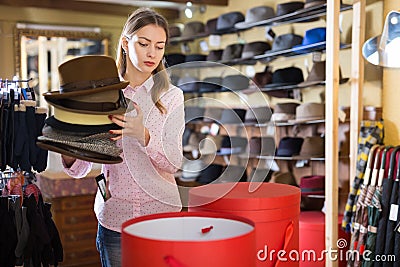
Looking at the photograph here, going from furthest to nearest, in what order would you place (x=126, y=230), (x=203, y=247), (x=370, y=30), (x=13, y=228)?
(x=370, y=30), (x=13, y=228), (x=126, y=230), (x=203, y=247)

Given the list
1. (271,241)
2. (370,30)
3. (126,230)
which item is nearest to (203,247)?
(126,230)

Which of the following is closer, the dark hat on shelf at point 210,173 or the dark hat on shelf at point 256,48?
the dark hat on shelf at point 210,173

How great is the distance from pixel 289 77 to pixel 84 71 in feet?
9.98

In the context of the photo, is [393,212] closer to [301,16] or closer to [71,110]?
[301,16]

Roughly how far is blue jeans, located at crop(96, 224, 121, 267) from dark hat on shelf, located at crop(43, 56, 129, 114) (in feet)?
1.68

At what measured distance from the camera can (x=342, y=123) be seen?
3.87m

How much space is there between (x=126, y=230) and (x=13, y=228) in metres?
1.81

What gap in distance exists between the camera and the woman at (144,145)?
142cm

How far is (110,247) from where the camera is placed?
5.22 ft

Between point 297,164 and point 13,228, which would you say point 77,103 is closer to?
point 13,228

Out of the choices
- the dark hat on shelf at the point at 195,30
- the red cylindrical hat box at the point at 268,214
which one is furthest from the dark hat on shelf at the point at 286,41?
the red cylindrical hat box at the point at 268,214

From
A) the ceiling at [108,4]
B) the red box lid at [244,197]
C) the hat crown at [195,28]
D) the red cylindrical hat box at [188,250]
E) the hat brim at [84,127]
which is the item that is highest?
the ceiling at [108,4]

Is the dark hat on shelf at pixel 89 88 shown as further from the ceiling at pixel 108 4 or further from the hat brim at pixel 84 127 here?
the ceiling at pixel 108 4

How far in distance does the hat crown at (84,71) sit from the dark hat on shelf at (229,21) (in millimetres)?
3622
